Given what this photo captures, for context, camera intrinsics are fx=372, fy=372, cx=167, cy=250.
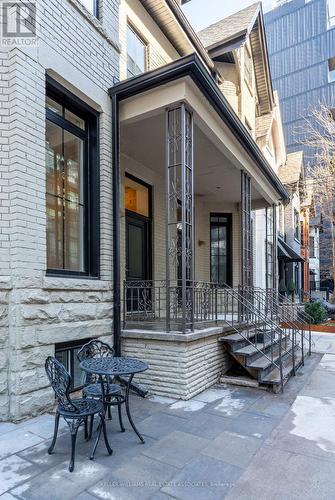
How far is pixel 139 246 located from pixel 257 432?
4.61 m

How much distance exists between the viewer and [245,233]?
7.67m

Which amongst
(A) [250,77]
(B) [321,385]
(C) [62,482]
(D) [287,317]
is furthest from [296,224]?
(C) [62,482]

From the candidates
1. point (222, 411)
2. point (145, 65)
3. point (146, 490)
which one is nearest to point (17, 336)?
point (146, 490)

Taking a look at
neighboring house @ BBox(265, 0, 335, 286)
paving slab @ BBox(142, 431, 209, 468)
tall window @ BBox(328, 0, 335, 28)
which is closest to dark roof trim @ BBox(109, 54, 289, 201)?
paving slab @ BBox(142, 431, 209, 468)

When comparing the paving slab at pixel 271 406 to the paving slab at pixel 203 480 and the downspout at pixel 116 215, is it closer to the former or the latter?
the paving slab at pixel 203 480

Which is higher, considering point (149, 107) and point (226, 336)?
point (149, 107)

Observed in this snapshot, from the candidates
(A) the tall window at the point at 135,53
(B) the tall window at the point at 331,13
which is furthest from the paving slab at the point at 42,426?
(B) the tall window at the point at 331,13

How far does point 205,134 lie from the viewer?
6000mm

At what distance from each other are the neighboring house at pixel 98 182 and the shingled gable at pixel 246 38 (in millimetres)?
3028

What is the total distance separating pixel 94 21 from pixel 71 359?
4581 millimetres

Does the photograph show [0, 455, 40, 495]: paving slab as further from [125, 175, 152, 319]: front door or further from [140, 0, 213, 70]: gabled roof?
[140, 0, 213, 70]: gabled roof

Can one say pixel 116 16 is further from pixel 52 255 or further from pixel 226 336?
pixel 226 336

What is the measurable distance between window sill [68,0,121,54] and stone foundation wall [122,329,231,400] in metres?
4.29

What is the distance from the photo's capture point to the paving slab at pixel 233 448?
305 centimetres
